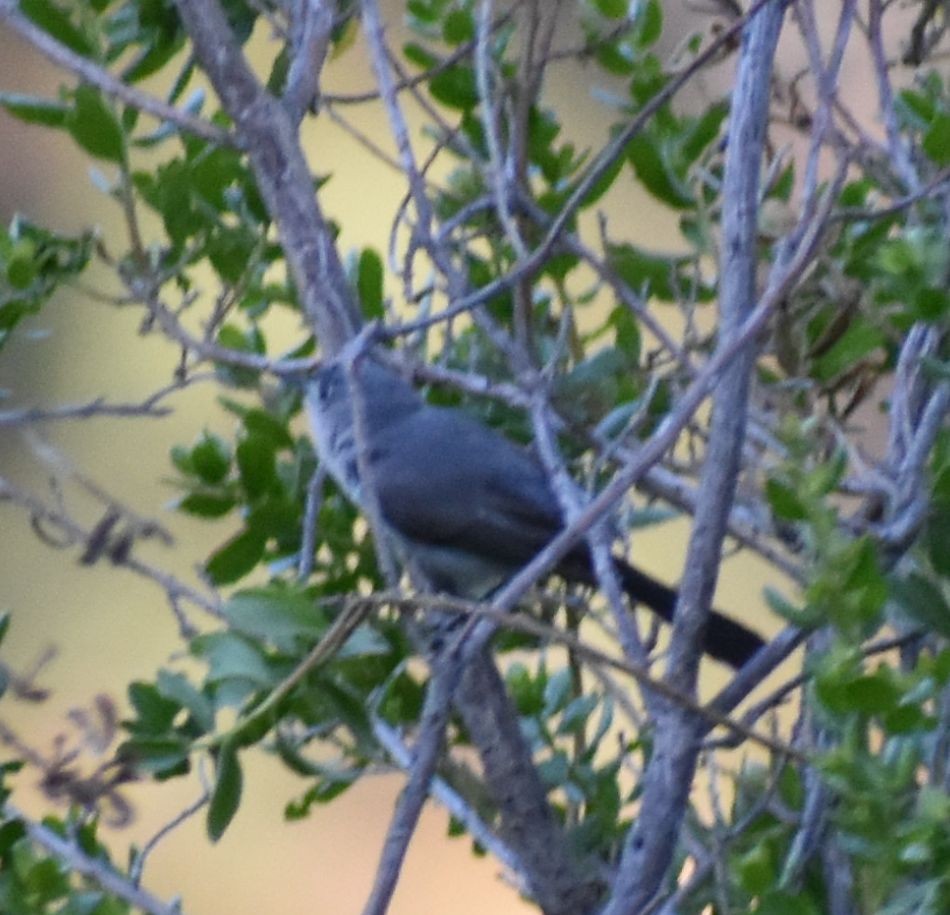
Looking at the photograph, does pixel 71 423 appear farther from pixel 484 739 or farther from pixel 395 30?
pixel 484 739

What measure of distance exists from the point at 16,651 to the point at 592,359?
1322 millimetres

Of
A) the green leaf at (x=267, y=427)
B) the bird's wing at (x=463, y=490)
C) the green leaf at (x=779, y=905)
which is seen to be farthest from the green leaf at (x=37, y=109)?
the green leaf at (x=779, y=905)

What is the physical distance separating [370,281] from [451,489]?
1.54 ft

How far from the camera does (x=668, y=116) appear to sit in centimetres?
113

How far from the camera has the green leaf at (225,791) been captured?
2.42ft

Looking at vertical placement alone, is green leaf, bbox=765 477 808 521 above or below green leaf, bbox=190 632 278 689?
above

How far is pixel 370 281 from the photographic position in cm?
116

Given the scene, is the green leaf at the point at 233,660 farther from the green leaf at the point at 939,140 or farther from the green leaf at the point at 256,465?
the green leaf at the point at 939,140

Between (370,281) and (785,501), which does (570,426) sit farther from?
(785,501)

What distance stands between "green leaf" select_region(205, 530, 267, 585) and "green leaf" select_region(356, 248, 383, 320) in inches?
9.5

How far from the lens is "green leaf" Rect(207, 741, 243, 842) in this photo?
0.74m

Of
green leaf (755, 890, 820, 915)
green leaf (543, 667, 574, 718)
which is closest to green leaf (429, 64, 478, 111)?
green leaf (543, 667, 574, 718)

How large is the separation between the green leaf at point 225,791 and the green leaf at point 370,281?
500 mm

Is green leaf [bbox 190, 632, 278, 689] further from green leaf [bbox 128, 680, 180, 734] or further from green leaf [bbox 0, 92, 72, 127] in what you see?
green leaf [bbox 0, 92, 72, 127]
